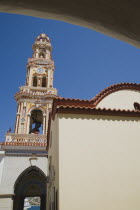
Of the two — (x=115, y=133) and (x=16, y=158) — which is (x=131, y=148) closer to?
(x=115, y=133)

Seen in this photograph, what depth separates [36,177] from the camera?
54.5 feet

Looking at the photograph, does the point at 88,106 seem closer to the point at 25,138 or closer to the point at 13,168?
the point at 25,138

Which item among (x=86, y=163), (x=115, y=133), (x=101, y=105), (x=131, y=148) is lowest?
(x=86, y=163)

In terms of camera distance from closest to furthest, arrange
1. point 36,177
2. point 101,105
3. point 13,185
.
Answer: point 101,105 → point 13,185 → point 36,177

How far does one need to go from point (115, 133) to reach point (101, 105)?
215 cm

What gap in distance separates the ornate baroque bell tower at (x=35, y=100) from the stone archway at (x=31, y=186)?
2999 mm

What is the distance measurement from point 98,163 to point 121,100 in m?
4.37

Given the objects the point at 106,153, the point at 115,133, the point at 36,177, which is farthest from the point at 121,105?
the point at 36,177

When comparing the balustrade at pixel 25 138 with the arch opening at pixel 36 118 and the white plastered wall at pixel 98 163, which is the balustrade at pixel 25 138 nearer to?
the arch opening at pixel 36 118

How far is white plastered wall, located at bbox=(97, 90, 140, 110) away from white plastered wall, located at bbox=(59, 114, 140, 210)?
5.46ft

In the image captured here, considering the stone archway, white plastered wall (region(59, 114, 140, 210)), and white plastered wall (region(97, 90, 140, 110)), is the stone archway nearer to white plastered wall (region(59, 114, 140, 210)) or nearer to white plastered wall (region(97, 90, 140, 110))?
white plastered wall (region(97, 90, 140, 110))

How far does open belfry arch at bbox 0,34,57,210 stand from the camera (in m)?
14.4

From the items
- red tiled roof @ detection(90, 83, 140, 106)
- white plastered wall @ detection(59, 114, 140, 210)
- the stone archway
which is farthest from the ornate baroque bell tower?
white plastered wall @ detection(59, 114, 140, 210)

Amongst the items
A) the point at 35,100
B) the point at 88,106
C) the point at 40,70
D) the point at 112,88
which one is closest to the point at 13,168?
the point at 35,100
